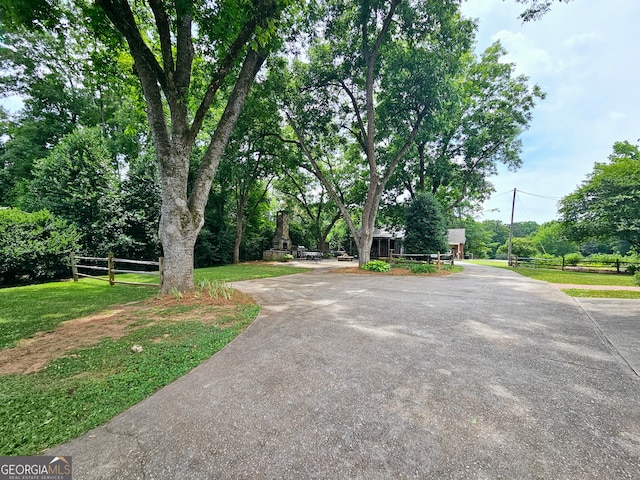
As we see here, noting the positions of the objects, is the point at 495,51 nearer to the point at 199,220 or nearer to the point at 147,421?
the point at 199,220

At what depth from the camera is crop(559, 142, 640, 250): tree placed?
548 inches

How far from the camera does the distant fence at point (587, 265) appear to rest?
607 inches

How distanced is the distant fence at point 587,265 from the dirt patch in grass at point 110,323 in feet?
74.3

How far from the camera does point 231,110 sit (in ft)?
21.0

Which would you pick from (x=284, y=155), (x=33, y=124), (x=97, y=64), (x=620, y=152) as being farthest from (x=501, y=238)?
(x=33, y=124)

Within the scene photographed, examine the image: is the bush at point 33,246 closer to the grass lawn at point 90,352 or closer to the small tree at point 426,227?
the grass lawn at point 90,352

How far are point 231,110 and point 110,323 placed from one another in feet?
17.9

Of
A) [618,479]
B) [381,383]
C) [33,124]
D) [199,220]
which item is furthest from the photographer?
[33,124]

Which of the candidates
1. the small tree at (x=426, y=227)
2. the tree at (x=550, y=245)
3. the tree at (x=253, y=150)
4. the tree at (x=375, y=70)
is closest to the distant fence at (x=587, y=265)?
the small tree at (x=426, y=227)

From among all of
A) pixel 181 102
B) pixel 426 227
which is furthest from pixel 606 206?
pixel 181 102

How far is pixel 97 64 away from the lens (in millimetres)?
6949

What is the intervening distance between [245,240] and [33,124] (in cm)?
1560

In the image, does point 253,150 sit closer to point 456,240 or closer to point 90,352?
point 90,352

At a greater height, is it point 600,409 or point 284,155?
point 284,155
